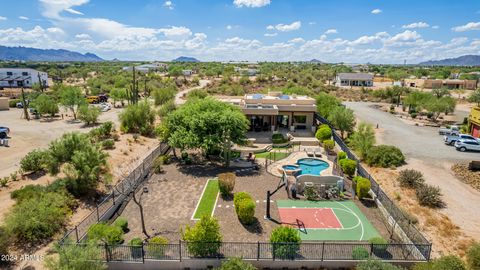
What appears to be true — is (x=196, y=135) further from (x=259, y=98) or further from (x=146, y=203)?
(x=259, y=98)

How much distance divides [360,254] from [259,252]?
502 cm

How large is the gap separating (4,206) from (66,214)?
4.48 meters

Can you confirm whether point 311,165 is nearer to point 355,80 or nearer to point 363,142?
point 363,142

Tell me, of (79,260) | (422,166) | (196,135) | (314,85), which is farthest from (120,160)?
(314,85)

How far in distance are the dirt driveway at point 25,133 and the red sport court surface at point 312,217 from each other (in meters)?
Result: 23.7

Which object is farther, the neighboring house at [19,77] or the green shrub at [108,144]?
the neighboring house at [19,77]

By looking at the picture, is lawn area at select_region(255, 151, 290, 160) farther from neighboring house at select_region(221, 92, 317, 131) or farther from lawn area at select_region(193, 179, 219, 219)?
lawn area at select_region(193, 179, 219, 219)

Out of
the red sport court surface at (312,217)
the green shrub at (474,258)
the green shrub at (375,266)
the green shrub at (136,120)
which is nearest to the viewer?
the green shrub at (375,266)

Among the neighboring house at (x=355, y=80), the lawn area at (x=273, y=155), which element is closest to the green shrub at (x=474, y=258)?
the lawn area at (x=273, y=155)

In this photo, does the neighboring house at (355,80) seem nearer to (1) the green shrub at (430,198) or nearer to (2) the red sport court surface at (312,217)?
(1) the green shrub at (430,198)

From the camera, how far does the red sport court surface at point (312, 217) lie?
18484 millimetres

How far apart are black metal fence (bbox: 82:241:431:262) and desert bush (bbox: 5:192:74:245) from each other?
15.6ft

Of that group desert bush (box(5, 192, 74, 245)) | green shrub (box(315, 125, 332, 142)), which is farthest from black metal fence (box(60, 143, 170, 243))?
green shrub (box(315, 125, 332, 142))

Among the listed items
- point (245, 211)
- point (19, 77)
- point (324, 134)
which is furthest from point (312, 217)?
point (19, 77)
